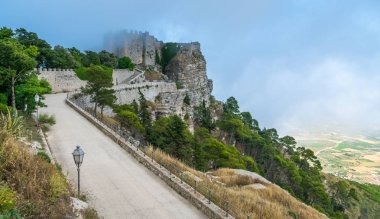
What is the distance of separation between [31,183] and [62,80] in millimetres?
45680

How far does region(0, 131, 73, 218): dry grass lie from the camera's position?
8578 mm

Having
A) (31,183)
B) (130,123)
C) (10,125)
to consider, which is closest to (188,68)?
(130,123)

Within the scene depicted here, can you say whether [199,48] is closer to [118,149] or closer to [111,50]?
[111,50]

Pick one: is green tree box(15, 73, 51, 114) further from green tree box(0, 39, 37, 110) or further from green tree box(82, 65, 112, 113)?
green tree box(82, 65, 112, 113)

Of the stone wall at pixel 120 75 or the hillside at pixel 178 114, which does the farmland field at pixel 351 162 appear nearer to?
the hillside at pixel 178 114

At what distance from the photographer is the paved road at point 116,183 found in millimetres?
12453

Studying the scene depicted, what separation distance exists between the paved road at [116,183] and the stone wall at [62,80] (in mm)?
28621

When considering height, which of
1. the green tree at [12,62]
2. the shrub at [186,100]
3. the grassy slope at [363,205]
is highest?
the green tree at [12,62]

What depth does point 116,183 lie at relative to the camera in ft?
48.3

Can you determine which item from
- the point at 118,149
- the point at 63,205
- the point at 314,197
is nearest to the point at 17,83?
the point at 118,149

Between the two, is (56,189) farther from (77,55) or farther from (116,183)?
(77,55)

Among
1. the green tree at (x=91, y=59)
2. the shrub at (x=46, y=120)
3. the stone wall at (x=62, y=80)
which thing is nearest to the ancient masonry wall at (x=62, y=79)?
the stone wall at (x=62, y=80)

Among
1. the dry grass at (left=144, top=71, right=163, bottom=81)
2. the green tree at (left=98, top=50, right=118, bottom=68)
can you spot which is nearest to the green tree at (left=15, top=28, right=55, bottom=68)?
the green tree at (left=98, top=50, right=118, bottom=68)

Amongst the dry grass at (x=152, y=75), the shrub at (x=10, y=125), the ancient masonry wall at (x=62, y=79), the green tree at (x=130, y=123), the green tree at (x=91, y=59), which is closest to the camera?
the shrub at (x=10, y=125)
